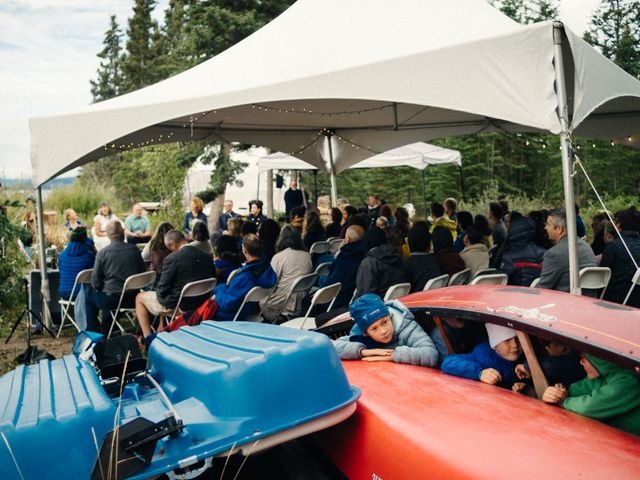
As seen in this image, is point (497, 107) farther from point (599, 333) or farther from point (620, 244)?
point (599, 333)

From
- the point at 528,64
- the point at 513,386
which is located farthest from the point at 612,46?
the point at 513,386

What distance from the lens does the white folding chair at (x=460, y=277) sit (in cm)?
590

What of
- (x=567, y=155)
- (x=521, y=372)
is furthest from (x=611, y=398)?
(x=567, y=155)

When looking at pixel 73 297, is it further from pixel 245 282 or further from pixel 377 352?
pixel 377 352

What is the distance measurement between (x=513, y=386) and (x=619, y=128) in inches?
310

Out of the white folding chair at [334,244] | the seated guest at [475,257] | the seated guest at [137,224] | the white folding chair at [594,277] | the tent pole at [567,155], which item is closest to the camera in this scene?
the tent pole at [567,155]

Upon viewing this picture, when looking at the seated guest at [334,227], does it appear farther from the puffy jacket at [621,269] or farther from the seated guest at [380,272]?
the puffy jacket at [621,269]

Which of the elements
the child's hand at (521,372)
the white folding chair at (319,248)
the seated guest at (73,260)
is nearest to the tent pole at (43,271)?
the seated guest at (73,260)

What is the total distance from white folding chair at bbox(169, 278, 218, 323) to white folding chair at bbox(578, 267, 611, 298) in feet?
11.3

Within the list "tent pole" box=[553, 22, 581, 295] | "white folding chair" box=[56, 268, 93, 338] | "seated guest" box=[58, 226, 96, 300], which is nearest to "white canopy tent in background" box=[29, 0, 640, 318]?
"tent pole" box=[553, 22, 581, 295]

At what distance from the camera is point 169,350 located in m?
3.07

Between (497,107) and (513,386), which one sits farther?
(497,107)

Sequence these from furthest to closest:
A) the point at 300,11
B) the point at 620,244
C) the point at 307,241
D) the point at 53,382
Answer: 1. the point at 307,241
2. the point at 300,11
3. the point at 620,244
4. the point at 53,382

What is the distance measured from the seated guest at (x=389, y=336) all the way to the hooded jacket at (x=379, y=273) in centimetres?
214
